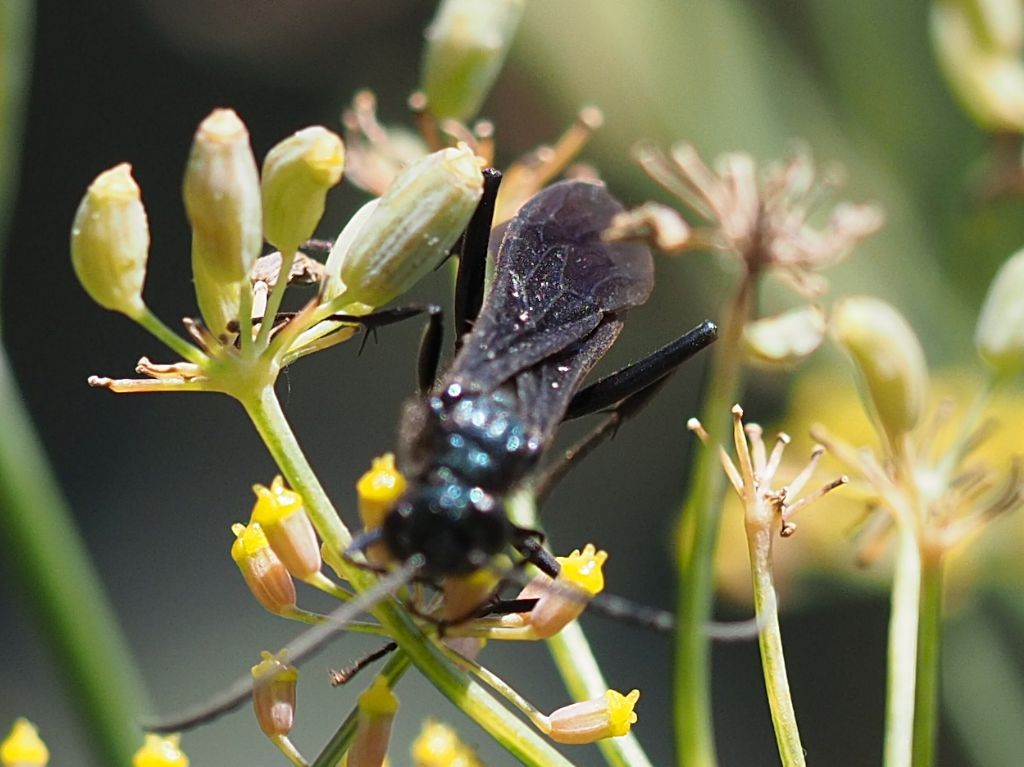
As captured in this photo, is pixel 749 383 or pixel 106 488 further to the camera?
pixel 106 488

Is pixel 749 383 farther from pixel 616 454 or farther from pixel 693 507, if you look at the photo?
pixel 693 507

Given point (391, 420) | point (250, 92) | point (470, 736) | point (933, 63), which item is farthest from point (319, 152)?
point (250, 92)

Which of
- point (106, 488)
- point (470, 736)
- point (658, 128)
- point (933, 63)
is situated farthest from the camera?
point (106, 488)

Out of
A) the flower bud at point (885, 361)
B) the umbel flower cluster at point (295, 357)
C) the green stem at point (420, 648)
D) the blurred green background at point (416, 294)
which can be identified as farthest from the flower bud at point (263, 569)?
the blurred green background at point (416, 294)

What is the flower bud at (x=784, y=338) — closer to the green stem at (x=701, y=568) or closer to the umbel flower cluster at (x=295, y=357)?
the green stem at (x=701, y=568)

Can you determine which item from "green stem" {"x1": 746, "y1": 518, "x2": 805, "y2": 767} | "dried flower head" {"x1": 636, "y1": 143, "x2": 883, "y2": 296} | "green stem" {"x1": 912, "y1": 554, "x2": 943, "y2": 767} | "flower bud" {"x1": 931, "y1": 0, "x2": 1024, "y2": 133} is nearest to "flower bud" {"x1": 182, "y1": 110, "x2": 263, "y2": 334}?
"dried flower head" {"x1": 636, "y1": 143, "x2": 883, "y2": 296}

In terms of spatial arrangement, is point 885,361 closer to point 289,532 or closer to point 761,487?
point 761,487
